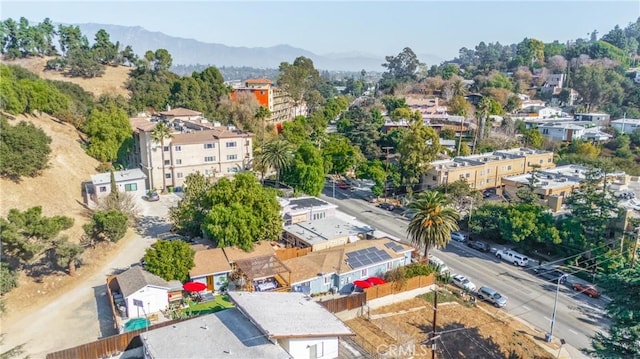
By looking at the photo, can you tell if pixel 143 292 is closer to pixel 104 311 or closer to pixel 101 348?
pixel 104 311

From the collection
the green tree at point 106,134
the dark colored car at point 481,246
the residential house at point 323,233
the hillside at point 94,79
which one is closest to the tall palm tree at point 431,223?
the residential house at point 323,233

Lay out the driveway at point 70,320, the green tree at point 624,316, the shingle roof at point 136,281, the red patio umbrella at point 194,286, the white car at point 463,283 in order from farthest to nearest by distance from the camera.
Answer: the white car at point 463,283 → the red patio umbrella at point 194,286 → the shingle roof at point 136,281 → the driveway at point 70,320 → the green tree at point 624,316

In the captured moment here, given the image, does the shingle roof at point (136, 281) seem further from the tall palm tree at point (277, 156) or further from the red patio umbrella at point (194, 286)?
the tall palm tree at point (277, 156)

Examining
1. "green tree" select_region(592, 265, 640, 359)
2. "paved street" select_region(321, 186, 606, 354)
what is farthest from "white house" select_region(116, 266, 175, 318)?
"green tree" select_region(592, 265, 640, 359)

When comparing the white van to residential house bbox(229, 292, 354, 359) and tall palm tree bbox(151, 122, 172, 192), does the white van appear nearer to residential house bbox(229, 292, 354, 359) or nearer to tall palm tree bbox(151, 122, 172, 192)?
residential house bbox(229, 292, 354, 359)

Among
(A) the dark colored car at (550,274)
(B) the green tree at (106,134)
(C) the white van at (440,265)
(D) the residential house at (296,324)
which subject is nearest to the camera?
(D) the residential house at (296,324)
